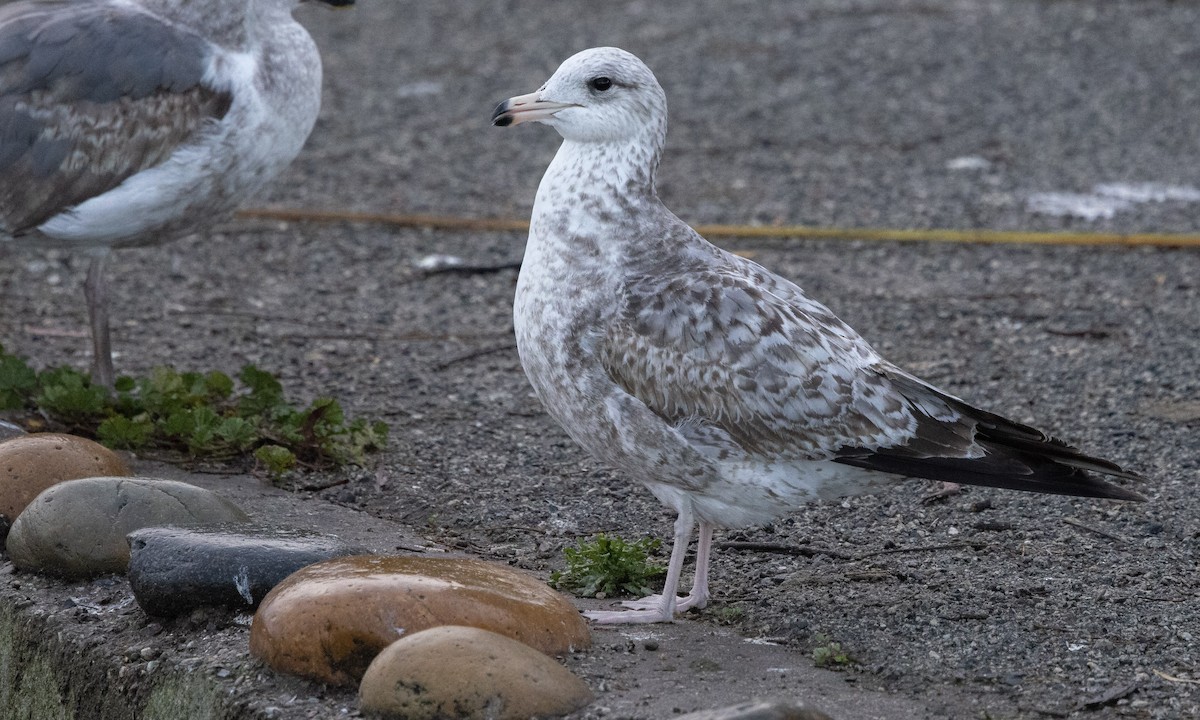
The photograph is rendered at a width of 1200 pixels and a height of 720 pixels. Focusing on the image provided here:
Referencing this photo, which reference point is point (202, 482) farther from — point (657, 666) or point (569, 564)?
point (657, 666)

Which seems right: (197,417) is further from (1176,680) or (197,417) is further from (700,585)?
(1176,680)

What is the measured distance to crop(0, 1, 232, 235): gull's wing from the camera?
594cm

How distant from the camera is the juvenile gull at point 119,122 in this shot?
19.5 ft

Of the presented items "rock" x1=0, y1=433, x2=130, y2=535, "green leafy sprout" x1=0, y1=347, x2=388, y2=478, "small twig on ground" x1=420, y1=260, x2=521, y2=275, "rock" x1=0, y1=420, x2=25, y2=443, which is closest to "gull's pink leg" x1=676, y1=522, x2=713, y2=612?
"green leafy sprout" x1=0, y1=347, x2=388, y2=478

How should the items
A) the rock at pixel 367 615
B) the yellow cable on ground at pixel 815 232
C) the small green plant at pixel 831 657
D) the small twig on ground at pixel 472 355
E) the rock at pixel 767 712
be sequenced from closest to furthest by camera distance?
the rock at pixel 767 712 < the rock at pixel 367 615 < the small green plant at pixel 831 657 < the small twig on ground at pixel 472 355 < the yellow cable on ground at pixel 815 232

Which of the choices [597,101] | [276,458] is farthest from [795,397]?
[276,458]

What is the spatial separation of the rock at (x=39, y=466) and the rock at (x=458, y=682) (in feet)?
5.66

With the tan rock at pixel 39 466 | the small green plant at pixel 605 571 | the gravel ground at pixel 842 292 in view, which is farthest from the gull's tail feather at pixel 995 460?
the tan rock at pixel 39 466

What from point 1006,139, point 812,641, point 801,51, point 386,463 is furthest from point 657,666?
point 801,51

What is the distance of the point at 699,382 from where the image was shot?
4270mm

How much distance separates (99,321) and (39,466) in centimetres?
142

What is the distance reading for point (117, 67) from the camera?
6.01 metres

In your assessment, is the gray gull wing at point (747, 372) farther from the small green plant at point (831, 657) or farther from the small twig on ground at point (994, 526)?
the small twig on ground at point (994, 526)

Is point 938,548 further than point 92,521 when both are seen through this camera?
Yes
